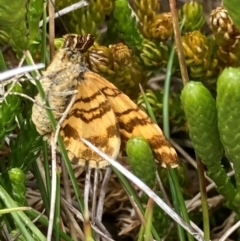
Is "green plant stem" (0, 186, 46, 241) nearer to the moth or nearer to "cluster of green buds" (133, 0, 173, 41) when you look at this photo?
the moth

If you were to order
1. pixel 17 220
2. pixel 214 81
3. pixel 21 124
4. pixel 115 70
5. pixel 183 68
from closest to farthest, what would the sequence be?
pixel 17 220, pixel 183 68, pixel 21 124, pixel 115 70, pixel 214 81

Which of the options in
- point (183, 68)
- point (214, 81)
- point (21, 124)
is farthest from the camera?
point (214, 81)

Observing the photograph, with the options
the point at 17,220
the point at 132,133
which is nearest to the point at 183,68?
the point at 132,133

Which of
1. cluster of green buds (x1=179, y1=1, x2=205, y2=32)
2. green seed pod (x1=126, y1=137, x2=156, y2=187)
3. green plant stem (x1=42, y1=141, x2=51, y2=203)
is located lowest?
green plant stem (x1=42, y1=141, x2=51, y2=203)

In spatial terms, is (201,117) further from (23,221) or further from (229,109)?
(23,221)

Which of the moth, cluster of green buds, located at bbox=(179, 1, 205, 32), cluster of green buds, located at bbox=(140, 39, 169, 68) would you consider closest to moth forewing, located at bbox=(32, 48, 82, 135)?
the moth

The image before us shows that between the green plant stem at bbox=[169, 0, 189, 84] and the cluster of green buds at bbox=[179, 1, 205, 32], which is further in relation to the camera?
the cluster of green buds at bbox=[179, 1, 205, 32]

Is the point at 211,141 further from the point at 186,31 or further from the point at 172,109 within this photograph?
the point at 186,31
